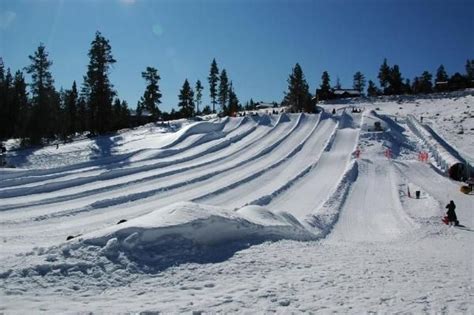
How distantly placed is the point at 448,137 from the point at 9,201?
1875 inches

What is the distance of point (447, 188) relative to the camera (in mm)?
29656

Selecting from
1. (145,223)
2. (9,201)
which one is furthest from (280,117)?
(145,223)

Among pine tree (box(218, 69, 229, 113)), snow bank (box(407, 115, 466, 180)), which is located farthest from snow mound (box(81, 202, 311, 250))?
pine tree (box(218, 69, 229, 113))

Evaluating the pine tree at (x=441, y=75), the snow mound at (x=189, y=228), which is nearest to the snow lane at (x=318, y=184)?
the snow mound at (x=189, y=228)

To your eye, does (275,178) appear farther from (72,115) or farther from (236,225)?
(72,115)

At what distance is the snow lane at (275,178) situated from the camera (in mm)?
25156

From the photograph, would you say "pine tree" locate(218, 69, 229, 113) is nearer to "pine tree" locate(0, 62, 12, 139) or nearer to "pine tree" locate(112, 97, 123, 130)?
"pine tree" locate(112, 97, 123, 130)

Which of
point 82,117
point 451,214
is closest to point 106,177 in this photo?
point 451,214

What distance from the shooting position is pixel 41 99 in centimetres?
A: 5019

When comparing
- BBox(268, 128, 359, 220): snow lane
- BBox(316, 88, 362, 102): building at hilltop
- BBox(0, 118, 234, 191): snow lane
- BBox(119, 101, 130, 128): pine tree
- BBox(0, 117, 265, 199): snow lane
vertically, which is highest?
BBox(316, 88, 362, 102): building at hilltop

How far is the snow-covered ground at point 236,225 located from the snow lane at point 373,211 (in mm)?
103

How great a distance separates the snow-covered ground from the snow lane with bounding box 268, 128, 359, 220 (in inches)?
7.9

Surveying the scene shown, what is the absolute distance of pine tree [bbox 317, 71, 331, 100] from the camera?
104 meters

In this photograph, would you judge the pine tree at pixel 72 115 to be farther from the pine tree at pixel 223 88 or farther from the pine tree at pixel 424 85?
the pine tree at pixel 424 85
